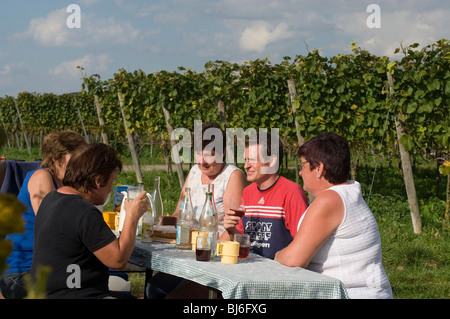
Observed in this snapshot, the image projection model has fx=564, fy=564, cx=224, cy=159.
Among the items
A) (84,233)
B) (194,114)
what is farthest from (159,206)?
(194,114)

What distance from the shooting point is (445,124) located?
19.6 ft

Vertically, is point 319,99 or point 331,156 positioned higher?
point 319,99

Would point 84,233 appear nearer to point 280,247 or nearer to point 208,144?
point 280,247

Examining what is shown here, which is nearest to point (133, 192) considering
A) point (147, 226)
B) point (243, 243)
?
point (147, 226)

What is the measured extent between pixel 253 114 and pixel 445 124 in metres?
2.89

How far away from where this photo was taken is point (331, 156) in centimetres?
245

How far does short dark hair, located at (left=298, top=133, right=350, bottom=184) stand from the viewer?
2.45 m

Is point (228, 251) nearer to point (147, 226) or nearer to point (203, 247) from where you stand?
point (203, 247)

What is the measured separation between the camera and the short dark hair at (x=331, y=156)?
2449 millimetres

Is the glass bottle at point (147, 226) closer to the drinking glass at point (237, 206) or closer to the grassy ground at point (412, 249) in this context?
the drinking glass at point (237, 206)

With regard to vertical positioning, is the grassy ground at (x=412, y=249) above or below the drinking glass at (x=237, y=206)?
below

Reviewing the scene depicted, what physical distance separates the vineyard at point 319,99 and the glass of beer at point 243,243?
2448mm

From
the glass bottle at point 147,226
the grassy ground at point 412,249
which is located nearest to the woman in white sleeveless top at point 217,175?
the glass bottle at point 147,226

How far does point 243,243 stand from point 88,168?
2.46 feet
